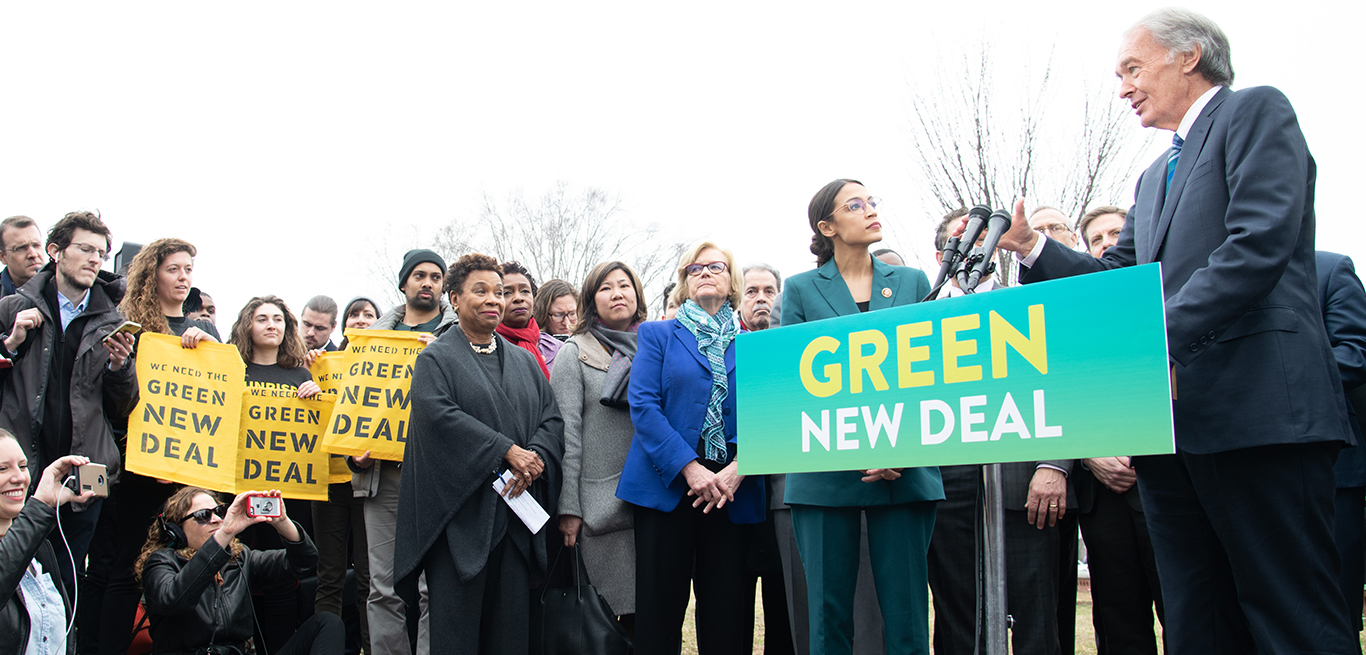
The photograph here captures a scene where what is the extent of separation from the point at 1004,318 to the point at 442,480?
9.23 feet

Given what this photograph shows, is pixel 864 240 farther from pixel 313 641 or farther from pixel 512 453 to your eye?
pixel 313 641

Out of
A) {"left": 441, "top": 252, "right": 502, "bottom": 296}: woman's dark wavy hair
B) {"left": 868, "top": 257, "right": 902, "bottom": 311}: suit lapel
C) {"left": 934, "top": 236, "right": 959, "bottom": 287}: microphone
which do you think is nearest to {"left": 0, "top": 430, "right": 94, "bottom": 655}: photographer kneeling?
{"left": 441, "top": 252, "right": 502, "bottom": 296}: woman's dark wavy hair

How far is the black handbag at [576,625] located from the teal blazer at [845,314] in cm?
121

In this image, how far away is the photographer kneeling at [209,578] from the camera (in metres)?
4.16

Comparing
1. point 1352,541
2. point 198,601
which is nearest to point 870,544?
point 1352,541

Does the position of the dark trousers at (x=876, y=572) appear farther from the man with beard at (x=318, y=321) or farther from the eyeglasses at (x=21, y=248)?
the eyeglasses at (x=21, y=248)

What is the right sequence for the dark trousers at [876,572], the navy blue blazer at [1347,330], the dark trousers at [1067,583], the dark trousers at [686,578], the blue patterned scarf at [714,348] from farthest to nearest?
the dark trousers at [1067,583] → the blue patterned scarf at [714,348] → the dark trousers at [686,578] → the navy blue blazer at [1347,330] → the dark trousers at [876,572]

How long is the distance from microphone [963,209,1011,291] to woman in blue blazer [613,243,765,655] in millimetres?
1844

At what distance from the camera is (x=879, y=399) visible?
2.56m

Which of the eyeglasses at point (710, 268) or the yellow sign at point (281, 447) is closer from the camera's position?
the eyeglasses at point (710, 268)

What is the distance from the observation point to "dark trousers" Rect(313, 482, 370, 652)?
17.6ft

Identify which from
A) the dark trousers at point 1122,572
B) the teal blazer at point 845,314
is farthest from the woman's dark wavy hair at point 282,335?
the dark trousers at point 1122,572

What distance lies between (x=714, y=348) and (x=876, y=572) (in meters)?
1.56

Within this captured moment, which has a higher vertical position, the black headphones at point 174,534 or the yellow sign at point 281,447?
the yellow sign at point 281,447
